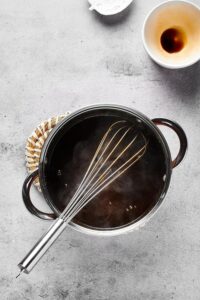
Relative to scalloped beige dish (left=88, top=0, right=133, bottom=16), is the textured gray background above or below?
below

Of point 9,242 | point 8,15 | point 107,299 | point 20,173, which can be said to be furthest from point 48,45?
point 107,299

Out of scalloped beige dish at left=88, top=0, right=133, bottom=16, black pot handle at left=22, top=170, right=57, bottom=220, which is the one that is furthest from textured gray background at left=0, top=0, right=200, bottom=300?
black pot handle at left=22, top=170, right=57, bottom=220

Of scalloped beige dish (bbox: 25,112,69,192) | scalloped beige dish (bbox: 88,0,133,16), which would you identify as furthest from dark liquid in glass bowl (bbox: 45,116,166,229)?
scalloped beige dish (bbox: 88,0,133,16)

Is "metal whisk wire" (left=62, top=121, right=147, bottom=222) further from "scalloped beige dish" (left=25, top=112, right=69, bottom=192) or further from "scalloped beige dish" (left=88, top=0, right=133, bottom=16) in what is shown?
"scalloped beige dish" (left=88, top=0, right=133, bottom=16)

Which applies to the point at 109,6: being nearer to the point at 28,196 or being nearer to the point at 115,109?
the point at 115,109

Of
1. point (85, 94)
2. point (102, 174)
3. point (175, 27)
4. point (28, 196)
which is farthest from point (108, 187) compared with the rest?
point (175, 27)

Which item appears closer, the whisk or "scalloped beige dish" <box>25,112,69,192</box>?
the whisk

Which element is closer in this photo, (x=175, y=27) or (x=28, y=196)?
(x=28, y=196)

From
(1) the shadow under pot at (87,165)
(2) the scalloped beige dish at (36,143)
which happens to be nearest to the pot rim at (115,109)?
(1) the shadow under pot at (87,165)
